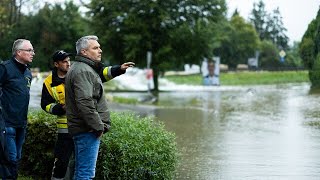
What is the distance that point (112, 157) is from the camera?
241 inches

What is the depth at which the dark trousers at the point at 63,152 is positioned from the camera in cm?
609

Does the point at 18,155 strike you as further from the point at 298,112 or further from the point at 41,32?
the point at 41,32

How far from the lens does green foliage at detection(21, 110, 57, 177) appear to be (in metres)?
7.04

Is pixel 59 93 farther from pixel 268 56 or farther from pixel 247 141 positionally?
pixel 268 56

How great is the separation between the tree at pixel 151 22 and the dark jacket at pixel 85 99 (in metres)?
26.8

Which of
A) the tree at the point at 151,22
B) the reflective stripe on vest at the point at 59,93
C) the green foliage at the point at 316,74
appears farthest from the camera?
the tree at the point at 151,22

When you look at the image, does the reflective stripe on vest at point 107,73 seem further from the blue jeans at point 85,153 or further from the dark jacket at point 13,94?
the dark jacket at point 13,94

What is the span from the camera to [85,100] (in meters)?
5.20

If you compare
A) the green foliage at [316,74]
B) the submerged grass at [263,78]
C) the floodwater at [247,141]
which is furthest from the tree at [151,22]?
the submerged grass at [263,78]

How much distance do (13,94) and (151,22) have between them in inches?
1065

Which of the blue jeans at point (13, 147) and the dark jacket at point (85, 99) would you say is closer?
the dark jacket at point (85, 99)

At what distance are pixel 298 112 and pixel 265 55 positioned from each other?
2660 inches

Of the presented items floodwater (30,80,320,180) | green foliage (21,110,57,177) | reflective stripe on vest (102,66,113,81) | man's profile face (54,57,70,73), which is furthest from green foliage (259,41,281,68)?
reflective stripe on vest (102,66,113,81)

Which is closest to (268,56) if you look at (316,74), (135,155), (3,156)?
(316,74)
